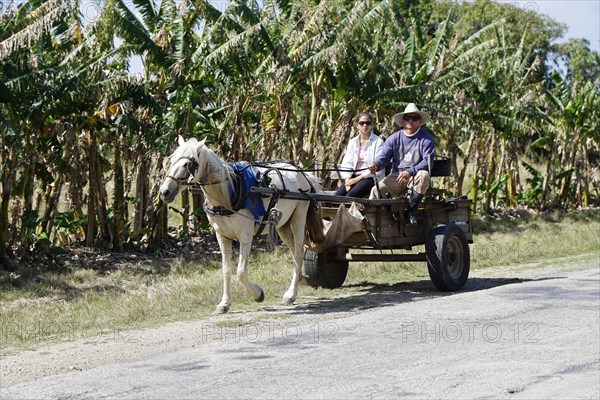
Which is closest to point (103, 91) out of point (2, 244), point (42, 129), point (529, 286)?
point (42, 129)

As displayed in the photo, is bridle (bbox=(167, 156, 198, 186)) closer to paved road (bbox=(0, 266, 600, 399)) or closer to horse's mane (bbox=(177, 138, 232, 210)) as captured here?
horse's mane (bbox=(177, 138, 232, 210))

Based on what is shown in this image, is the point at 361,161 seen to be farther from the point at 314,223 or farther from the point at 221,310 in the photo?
the point at 221,310

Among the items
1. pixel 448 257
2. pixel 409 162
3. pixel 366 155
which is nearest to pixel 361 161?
pixel 366 155

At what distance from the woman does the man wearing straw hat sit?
156 millimetres

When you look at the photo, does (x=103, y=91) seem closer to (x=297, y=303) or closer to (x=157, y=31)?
(x=157, y=31)

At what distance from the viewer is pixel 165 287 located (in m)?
12.5

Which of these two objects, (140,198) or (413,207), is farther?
(140,198)

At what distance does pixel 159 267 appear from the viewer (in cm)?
1559

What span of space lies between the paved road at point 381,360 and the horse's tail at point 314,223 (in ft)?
5.05

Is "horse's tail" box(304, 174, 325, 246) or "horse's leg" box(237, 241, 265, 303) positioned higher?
"horse's tail" box(304, 174, 325, 246)

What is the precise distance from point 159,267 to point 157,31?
13.7 feet

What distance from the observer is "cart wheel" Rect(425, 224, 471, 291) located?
11797 millimetres

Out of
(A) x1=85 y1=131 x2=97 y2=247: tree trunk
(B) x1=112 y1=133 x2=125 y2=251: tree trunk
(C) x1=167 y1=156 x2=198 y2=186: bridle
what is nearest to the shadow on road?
(C) x1=167 y1=156 x2=198 y2=186: bridle

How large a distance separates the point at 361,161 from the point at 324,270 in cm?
159
